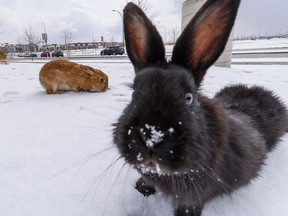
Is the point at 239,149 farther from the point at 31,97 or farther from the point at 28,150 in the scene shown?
the point at 31,97

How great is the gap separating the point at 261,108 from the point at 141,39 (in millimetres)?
1487

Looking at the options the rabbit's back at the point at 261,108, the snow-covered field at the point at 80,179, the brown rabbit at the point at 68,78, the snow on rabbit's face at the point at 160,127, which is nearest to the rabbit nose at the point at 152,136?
the snow on rabbit's face at the point at 160,127

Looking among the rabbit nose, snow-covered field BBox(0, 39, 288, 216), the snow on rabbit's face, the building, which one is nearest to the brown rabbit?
snow-covered field BBox(0, 39, 288, 216)

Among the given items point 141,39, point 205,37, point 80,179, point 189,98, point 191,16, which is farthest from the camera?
point 191,16

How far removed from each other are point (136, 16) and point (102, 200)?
129 cm

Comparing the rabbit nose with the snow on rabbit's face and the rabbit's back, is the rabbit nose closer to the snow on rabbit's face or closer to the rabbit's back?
the snow on rabbit's face

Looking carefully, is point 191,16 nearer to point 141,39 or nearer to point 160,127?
point 141,39

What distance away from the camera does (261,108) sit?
8.39 ft

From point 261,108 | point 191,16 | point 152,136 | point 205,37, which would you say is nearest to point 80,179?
point 152,136

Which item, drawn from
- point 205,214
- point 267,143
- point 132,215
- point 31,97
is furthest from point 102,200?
point 31,97

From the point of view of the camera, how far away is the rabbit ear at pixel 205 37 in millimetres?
1554

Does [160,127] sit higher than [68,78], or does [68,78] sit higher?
[160,127]

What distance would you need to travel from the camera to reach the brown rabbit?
17.4 ft

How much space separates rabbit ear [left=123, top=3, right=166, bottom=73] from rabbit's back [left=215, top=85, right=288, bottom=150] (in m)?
1.04
